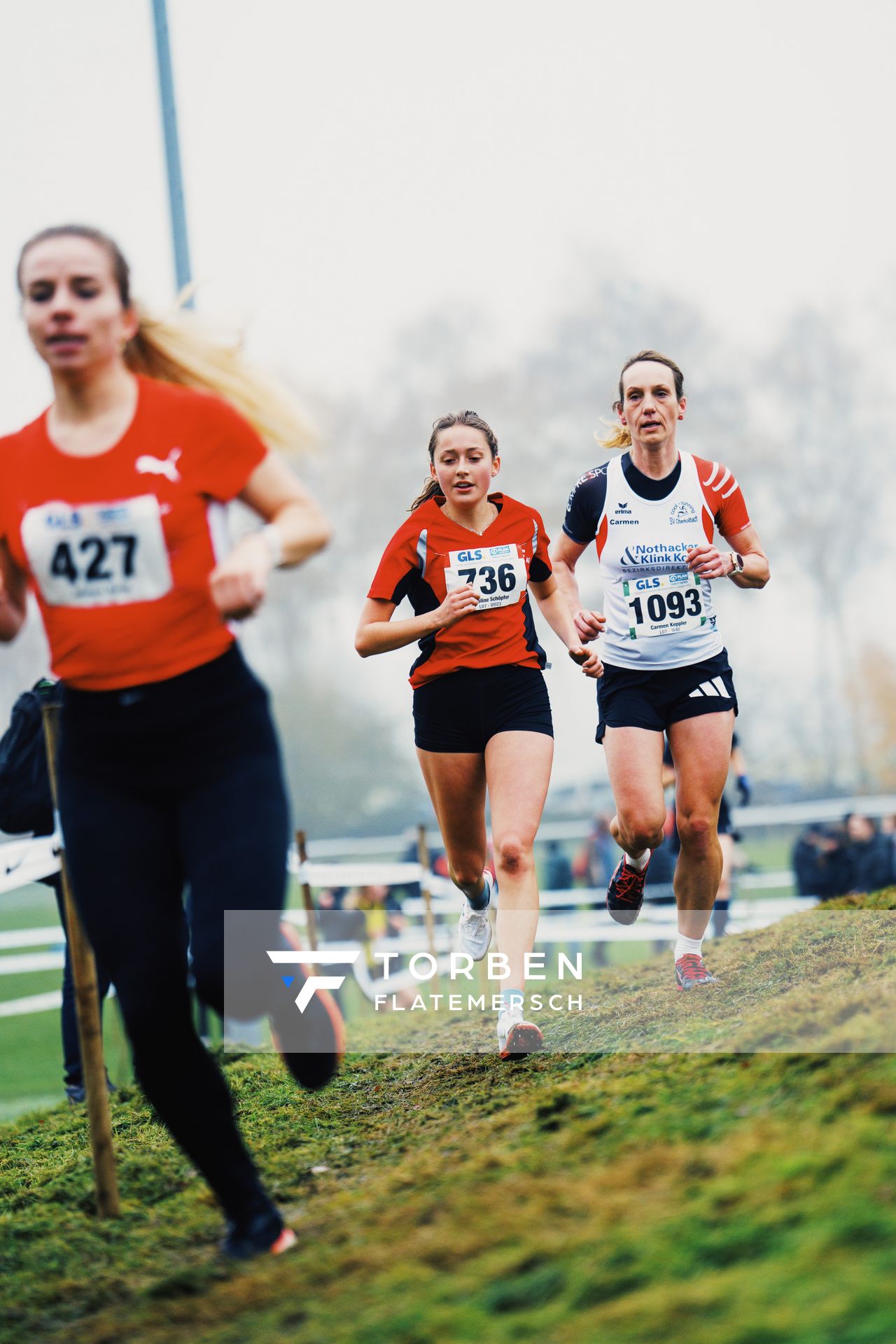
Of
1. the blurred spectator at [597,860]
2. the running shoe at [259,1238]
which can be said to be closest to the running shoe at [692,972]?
the running shoe at [259,1238]

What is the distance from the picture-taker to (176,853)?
3592 mm

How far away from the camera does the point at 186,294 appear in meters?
4.10

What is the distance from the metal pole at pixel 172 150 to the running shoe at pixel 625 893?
13.8 ft

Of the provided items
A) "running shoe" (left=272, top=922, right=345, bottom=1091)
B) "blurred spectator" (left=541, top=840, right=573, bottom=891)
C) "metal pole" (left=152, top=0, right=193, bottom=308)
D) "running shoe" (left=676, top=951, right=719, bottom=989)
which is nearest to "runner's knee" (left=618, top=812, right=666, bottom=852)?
"running shoe" (left=676, top=951, right=719, bottom=989)

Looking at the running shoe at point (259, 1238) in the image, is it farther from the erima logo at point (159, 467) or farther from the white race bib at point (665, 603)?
the white race bib at point (665, 603)

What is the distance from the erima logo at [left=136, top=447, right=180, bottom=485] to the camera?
11.6 ft

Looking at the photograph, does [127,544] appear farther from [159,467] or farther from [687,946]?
[687,946]

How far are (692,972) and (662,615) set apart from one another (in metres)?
1.61

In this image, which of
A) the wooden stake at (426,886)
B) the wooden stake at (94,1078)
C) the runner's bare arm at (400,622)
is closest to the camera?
the wooden stake at (94,1078)

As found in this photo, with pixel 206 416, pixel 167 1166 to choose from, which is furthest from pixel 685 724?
pixel 206 416

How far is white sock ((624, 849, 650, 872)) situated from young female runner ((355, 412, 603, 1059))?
0.99 metres

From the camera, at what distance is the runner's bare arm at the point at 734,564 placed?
5.94 meters

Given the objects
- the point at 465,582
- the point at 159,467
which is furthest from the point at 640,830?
the point at 159,467

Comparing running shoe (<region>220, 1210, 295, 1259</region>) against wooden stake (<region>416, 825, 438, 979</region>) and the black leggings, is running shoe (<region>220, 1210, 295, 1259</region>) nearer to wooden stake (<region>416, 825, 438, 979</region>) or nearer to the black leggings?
the black leggings
